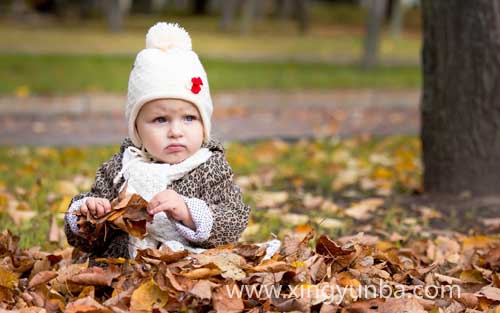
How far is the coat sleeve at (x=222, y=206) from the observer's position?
3281 millimetres

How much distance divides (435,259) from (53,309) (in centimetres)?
190

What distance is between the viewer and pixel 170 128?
3.26m

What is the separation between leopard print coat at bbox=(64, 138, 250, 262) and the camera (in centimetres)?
329

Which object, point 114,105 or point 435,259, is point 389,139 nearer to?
point 114,105

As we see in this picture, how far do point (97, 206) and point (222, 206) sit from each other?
1.55 feet

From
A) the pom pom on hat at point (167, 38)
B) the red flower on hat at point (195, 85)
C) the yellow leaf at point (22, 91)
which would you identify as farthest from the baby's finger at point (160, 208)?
the yellow leaf at point (22, 91)

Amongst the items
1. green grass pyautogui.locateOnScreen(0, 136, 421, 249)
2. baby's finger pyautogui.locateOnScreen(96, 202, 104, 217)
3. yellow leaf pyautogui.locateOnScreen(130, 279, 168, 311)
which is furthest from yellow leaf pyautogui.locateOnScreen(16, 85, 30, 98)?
yellow leaf pyautogui.locateOnScreen(130, 279, 168, 311)

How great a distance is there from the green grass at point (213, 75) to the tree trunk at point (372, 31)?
240 millimetres

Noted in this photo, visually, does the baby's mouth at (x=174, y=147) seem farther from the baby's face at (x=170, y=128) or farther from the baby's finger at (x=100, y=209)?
the baby's finger at (x=100, y=209)

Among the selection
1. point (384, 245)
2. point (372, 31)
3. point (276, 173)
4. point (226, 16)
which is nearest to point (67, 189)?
point (276, 173)

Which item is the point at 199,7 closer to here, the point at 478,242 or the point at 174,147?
the point at 478,242

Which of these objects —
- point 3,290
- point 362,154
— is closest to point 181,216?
point 3,290

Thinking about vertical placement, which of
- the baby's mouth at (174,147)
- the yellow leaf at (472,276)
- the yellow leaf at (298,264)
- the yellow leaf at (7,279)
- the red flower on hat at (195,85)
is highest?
the red flower on hat at (195,85)

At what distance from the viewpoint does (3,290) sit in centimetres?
297
